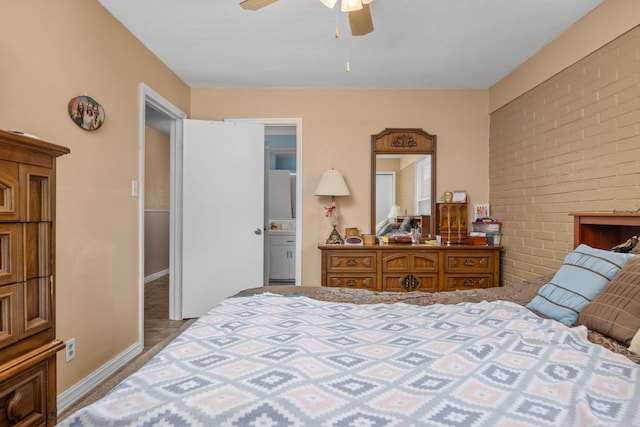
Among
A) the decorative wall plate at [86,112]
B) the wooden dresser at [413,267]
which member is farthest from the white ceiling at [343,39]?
the wooden dresser at [413,267]

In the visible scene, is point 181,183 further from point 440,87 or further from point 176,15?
point 440,87

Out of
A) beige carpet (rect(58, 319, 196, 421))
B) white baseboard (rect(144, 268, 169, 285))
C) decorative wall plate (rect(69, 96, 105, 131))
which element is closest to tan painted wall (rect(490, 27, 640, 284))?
beige carpet (rect(58, 319, 196, 421))

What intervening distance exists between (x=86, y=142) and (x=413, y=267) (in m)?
2.81

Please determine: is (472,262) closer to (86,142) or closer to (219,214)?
(219,214)

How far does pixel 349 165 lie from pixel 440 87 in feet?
4.06

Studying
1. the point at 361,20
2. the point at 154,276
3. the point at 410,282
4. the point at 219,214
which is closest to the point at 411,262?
the point at 410,282

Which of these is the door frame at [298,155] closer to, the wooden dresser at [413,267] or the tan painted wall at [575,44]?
the wooden dresser at [413,267]

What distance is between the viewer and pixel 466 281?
3715 mm

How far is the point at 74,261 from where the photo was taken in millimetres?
2256

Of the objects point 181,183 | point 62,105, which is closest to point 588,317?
point 62,105

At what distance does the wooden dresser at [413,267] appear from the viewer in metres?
3.68

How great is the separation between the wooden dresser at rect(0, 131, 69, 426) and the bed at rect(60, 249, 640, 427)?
0.45m

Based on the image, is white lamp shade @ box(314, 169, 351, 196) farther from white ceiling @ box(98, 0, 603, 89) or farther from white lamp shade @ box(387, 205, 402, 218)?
white ceiling @ box(98, 0, 603, 89)

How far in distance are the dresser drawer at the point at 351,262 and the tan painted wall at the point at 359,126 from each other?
0.48 m
